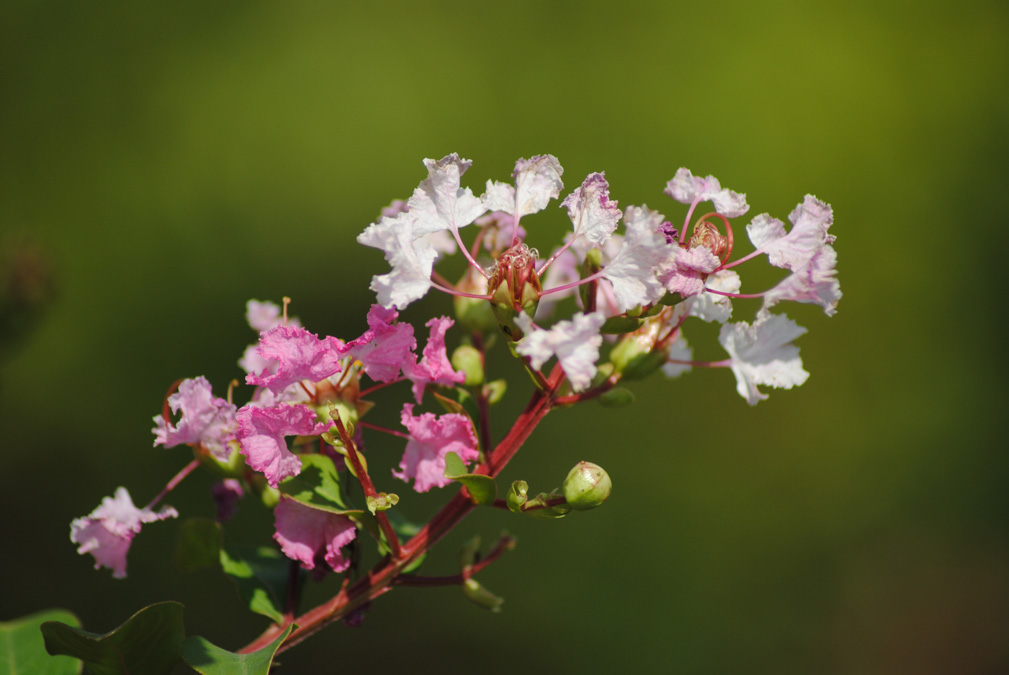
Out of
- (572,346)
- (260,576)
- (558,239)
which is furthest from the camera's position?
(558,239)

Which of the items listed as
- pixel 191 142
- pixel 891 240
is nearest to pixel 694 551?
pixel 891 240

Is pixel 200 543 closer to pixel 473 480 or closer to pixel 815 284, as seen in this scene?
pixel 473 480

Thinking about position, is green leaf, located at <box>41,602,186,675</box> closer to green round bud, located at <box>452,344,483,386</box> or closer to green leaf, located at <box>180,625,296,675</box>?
green leaf, located at <box>180,625,296,675</box>

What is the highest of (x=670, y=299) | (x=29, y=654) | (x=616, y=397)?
(x=670, y=299)

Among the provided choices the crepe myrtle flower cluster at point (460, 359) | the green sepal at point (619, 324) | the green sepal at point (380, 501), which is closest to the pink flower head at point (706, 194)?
the crepe myrtle flower cluster at point (460, 359)

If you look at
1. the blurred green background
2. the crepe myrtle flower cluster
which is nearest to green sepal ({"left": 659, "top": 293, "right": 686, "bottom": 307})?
the crepe myrtle flower cluster

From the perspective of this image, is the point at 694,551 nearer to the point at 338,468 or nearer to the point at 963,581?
the point at 963,581

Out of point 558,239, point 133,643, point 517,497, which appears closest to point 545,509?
point 517,497
